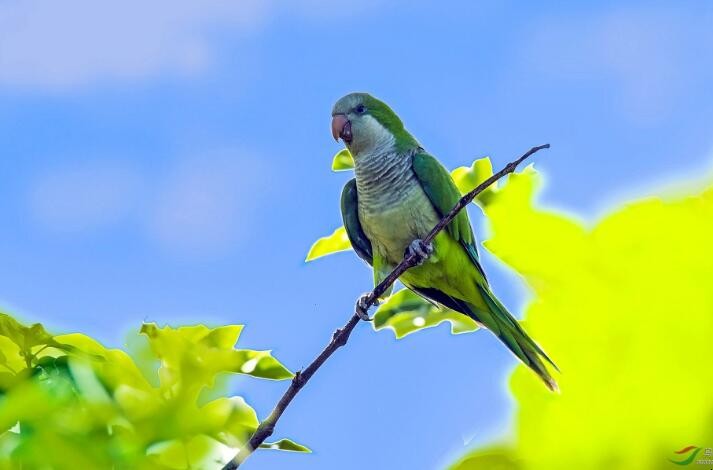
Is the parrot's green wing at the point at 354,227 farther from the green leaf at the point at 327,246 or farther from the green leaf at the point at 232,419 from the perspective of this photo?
the green leaf at the point at 232,419

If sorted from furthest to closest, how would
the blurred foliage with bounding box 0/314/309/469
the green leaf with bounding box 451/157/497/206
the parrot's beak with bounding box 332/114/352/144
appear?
the parrot's beak with bounding box 332/114/352/144 < the green leaf with bounding box 451/157/497/206 < the blurred foliage with bounding box 0/314/309/469

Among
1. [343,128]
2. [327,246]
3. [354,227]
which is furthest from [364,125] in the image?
[327,246]

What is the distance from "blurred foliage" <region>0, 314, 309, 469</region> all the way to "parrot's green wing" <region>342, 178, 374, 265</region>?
6.55ft

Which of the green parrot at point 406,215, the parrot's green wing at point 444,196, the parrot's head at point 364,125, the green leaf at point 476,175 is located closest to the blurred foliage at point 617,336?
the green leaf at point 476,175

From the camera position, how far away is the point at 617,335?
121 cm

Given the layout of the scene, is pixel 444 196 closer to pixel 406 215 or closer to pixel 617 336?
pixel 406 215

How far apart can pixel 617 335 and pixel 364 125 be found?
235 cm

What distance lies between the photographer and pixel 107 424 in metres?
1.05

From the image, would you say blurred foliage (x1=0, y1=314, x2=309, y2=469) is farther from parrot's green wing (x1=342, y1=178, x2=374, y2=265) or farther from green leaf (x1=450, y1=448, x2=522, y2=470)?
parrot's green wing (x1=342, y1=178, x2=374, y2=265)

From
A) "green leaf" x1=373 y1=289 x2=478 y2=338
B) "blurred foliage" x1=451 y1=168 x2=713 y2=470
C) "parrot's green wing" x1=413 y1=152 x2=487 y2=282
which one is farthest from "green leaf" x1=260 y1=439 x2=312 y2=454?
"parrot's green wing" x1=413 y1=152 x2=487 y2=282

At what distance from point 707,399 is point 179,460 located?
83 centimetres

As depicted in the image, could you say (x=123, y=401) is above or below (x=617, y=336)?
below

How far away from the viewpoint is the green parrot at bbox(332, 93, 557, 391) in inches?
118

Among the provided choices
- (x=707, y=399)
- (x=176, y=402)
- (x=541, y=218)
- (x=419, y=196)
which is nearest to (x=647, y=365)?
(x=707, y=399)
